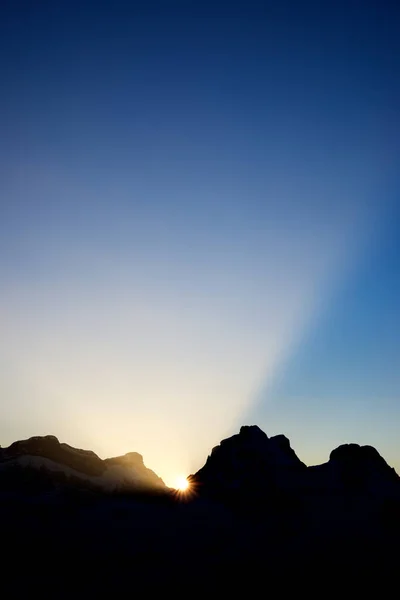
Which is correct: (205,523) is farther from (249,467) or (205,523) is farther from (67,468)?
(67,468)

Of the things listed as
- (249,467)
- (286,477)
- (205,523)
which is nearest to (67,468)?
(205,523)

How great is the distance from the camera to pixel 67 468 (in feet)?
315

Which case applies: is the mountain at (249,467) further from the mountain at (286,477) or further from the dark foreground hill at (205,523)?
the dark foreground hill at (205,523)

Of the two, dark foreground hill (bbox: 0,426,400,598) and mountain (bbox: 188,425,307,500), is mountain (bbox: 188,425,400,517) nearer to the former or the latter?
mountain (bbox: 188,425,307,500)

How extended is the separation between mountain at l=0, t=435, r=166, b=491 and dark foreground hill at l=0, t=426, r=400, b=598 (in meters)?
0.30

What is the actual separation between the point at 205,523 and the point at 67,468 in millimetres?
38733

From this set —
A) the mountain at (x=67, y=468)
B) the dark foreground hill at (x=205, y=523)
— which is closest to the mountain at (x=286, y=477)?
the dark foreground hill at (x=205, y=523)

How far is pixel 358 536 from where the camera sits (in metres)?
72.8

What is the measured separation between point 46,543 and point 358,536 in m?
56.4

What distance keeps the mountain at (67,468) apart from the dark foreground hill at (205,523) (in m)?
0.30

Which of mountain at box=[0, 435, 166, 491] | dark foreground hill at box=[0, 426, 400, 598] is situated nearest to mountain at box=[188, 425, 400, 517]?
dark foreground hill at box=[0, 426, 400, 598]

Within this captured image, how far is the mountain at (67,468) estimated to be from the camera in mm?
90375

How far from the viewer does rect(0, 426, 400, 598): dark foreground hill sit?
59.7 m

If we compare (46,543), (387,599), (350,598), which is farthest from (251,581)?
(46,543)
